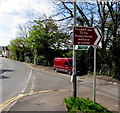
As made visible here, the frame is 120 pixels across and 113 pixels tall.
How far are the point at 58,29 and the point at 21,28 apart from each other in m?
32.4

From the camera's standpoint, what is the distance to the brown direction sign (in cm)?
517

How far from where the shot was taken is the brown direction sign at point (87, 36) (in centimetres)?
517

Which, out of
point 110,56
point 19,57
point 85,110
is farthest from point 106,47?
point 19,57

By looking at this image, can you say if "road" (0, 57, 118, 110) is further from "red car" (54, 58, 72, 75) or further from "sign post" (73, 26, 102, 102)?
"red car" (54, 58, 72, 75)

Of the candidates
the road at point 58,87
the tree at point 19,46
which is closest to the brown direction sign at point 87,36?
the road at point 58,87

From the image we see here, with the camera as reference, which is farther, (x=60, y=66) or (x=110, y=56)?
(x=60, y=66)

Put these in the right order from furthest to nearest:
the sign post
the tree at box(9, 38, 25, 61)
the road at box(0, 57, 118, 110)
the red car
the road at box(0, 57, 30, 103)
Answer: the tree at box(9, 38, 25, 61), the red car, the road at box(0, 57, 30, 103), the road at box(0, 57, 118, 110), the sign post

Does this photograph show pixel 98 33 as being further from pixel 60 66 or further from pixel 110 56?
pixel 60 66

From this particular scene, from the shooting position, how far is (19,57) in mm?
53250

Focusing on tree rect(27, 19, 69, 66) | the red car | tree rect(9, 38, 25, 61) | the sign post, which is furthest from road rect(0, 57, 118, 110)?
tree rect(9, 38, 25, 61)

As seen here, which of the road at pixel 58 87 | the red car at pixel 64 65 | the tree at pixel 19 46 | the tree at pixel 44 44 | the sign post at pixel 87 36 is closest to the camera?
the sign post at pixel 87 36

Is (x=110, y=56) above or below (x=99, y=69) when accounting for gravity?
above

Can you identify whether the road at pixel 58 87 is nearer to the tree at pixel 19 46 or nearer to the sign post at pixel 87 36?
the sign post at pixel 87 36

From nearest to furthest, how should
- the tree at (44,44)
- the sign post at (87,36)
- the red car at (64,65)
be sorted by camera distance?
the sign post at (87,36)
the red car at (64,65)
the tree at (44,44)
